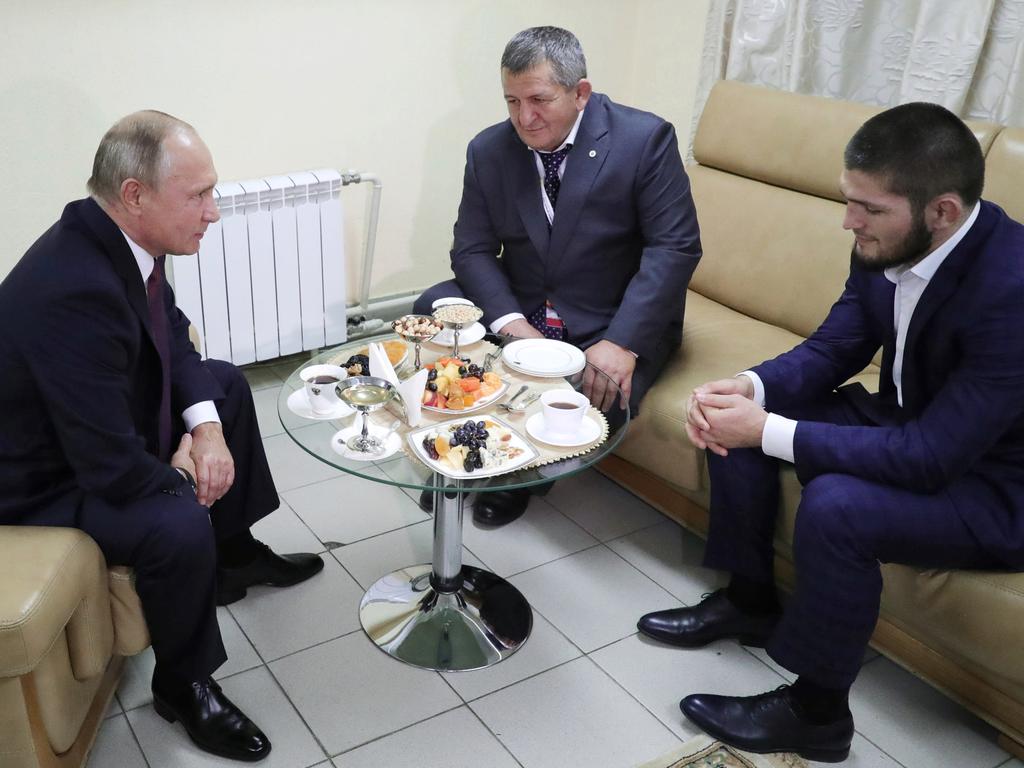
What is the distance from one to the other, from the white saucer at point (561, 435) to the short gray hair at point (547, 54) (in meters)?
0.92

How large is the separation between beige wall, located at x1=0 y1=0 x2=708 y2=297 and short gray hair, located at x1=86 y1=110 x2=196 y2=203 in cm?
124

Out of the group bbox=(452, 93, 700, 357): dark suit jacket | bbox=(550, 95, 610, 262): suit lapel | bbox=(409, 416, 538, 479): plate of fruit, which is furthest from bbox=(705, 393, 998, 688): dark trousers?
bbox=(550, 95, 610, 262): suit lapel

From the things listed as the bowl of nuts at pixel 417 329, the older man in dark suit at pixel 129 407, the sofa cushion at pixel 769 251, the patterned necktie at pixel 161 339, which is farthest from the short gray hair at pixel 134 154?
the sofa cushion at pixel 769 251

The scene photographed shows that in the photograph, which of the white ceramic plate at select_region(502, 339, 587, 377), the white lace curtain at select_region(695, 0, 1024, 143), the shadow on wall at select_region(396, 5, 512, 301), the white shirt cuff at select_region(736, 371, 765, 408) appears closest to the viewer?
the white ceramic plate at select_region(502, 339, 587, 377)

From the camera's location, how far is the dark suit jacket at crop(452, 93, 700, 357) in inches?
104

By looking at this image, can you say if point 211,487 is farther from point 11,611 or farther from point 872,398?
point 872,398

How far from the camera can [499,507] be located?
109 inches

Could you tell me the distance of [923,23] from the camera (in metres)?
2.93

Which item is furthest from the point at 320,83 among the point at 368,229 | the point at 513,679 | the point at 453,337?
the point at 513,679

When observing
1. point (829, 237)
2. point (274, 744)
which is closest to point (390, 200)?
point (829, 237)

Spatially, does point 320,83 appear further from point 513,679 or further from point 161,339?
point 513,679

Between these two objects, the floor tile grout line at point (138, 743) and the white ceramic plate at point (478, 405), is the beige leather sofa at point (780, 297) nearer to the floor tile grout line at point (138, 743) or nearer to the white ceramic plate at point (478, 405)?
the white ceramic plate at point (478, 405)

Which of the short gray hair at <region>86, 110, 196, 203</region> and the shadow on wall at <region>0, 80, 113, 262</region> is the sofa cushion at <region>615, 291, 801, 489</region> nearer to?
the short gray hair at <region>86, 110, 196, 203</region>

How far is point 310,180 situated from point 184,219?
138 centimetres
